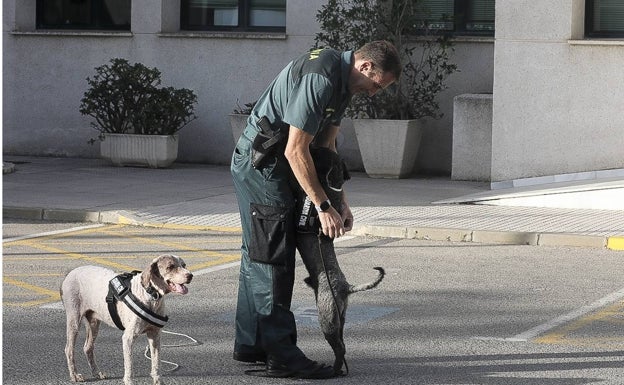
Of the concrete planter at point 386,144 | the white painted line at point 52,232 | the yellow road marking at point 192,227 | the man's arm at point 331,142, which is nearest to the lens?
the man's arm at point 331,142

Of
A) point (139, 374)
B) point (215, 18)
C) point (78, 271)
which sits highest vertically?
point (215, 18)

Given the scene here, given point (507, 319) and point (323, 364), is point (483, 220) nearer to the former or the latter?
point (507, 319)

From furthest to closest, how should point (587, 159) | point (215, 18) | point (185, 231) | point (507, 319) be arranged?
point (215, 18), point (587, 159), point (185, 231), point (507, 319)

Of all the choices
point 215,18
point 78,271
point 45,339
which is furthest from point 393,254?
point 215,18

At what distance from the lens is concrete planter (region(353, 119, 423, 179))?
16719mm

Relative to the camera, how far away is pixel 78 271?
6.41 meters

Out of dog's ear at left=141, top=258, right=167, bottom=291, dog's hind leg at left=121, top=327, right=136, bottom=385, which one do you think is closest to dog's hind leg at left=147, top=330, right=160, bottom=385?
dog's hind leg at left=121, top=327, right=136, bottom=385

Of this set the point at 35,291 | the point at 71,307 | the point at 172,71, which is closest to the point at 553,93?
the point at 172,71

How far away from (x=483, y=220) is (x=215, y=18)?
25.4 ft

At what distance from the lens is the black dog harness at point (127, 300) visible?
6.03 metres

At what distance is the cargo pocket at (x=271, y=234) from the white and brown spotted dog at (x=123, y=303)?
2.02ft

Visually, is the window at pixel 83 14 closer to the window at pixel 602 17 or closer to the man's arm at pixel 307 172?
the window at pixel 602 17

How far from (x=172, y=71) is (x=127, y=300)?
1331cm

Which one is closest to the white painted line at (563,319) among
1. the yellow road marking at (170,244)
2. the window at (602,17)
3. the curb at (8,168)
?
the yellow road marking at (170,244)
